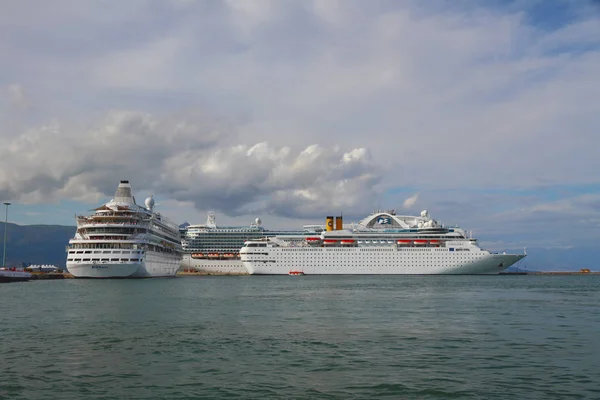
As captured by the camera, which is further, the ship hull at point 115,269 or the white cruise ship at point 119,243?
the white cruise ship at point 119,243

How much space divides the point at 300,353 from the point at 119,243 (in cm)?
7496

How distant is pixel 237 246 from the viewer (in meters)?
161

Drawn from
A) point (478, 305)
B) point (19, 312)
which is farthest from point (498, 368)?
point (19, 312)

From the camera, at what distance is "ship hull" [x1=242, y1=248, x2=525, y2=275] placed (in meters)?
124

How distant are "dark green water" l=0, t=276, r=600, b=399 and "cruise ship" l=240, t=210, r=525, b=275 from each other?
85.4m

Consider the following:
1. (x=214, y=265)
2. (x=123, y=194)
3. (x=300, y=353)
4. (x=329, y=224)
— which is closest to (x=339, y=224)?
(x=329, y=224)

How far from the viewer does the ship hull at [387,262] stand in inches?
4872

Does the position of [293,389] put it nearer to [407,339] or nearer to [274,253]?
[407,339]

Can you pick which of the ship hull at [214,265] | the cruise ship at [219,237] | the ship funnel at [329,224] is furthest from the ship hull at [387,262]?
the cruise ship at [219,237]

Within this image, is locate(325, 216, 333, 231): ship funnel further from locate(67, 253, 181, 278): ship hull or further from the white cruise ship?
locate(67, 253, 181, 278): ship hull

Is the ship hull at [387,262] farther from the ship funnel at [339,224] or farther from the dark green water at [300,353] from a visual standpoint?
the dark green water at [300,353]

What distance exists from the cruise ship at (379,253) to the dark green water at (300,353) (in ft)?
280

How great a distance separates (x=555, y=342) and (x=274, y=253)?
107016mm

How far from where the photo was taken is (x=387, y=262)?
125 metres
